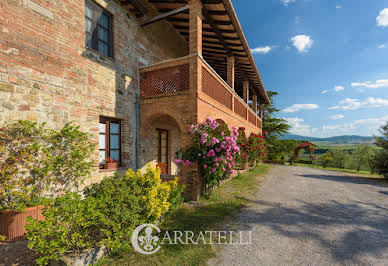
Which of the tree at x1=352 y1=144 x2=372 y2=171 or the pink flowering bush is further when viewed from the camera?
the tree at x1=352 y1=144 x2=372 y2=171

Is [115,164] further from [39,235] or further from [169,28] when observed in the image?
[169,28]

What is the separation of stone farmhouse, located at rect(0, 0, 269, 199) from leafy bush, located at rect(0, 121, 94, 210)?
300mm

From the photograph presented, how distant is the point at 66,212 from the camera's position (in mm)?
2480

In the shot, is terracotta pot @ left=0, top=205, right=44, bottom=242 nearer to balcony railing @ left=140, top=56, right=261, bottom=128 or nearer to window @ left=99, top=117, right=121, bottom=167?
window @ left=99, top=117, right=121, bottom=167

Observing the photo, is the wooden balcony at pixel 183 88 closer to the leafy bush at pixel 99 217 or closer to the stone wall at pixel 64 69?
the stone wall at pixel 64 69

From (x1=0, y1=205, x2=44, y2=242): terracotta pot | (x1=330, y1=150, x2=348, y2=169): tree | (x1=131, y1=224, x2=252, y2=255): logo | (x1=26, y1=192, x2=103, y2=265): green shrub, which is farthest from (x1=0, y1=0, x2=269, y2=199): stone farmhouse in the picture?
(x1=330, y1=150, x2=348, y2=169): tree

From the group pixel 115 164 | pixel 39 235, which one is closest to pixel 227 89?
pixel 115 164

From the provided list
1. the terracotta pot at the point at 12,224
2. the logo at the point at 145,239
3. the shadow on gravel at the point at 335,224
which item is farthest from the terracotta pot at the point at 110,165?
the shadow on gravel at the point at 335,224

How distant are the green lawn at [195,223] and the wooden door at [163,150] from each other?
2.59m

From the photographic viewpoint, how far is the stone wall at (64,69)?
3.59m

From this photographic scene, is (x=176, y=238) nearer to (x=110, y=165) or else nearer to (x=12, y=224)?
(x=12, y=224)

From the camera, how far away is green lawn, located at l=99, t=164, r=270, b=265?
274 centimetres

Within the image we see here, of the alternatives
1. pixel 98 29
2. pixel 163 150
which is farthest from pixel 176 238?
pixel 98 29

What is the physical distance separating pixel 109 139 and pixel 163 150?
298cm
